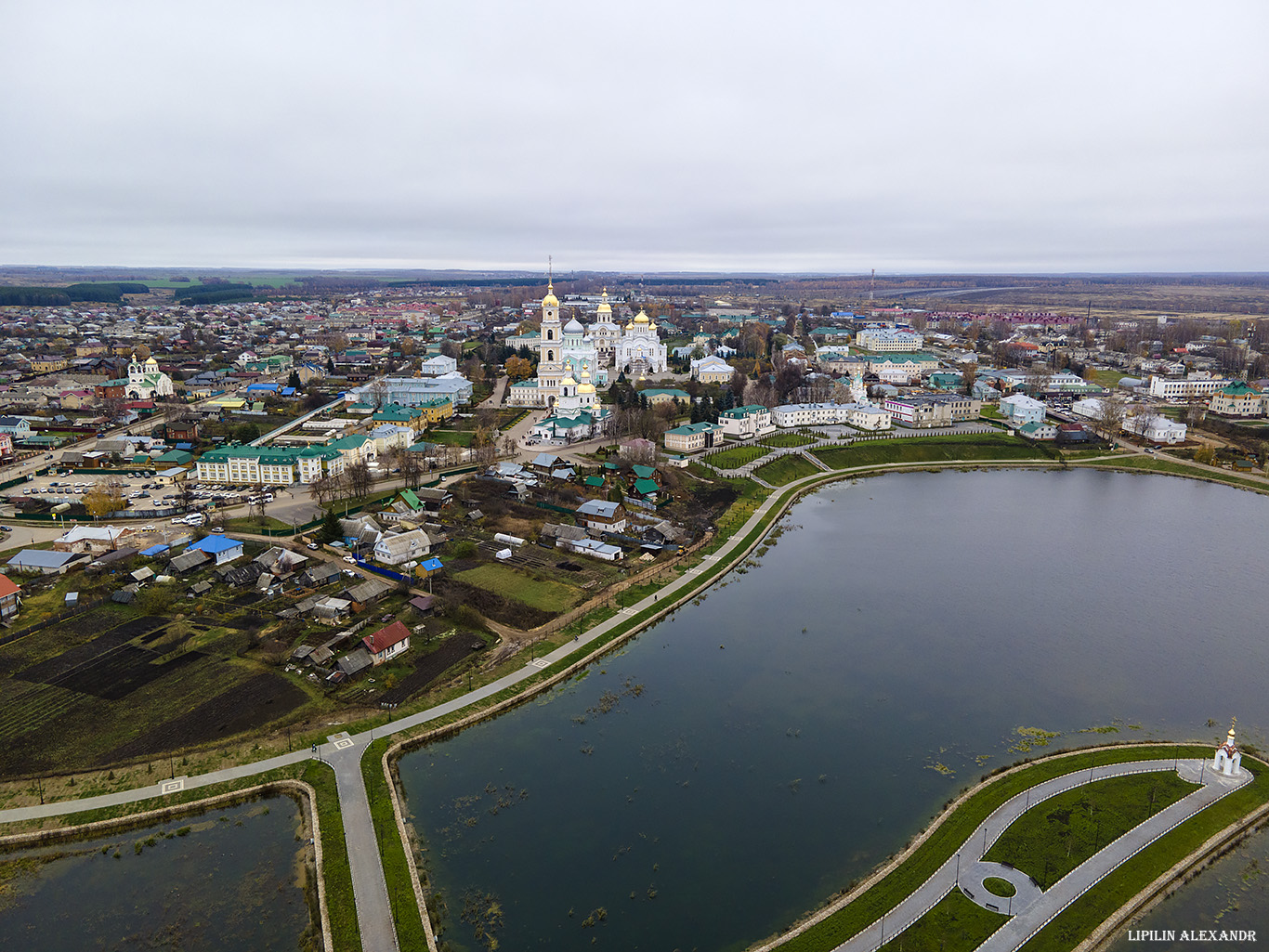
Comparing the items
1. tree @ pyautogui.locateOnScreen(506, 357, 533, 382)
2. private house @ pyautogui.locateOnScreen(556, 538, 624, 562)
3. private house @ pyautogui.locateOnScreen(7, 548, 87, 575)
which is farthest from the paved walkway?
tree @ pyautogui.locateOnScreen(506, 357, 533, 382)

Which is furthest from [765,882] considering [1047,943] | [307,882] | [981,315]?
[981,315]

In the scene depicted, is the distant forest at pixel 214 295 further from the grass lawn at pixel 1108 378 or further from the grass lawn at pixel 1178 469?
the grass lawn at pixel 1178 469

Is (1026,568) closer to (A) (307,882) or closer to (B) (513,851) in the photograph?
(B) (513,851)

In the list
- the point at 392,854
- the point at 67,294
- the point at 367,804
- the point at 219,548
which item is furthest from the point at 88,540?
the point at 67,294

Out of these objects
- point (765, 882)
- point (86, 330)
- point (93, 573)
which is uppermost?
point (86, 330)

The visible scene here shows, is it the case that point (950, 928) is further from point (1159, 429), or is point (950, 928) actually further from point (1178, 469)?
point (1159, 429)
